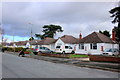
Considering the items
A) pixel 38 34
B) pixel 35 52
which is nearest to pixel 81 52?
pixel 35 52

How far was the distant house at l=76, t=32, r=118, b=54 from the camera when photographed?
32.4m

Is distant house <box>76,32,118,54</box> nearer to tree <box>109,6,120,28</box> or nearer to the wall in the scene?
the wall

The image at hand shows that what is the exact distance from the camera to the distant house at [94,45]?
32.4m

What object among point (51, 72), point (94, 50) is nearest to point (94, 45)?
point (94, 50)

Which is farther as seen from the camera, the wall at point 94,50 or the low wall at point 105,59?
the wall at point 94,50

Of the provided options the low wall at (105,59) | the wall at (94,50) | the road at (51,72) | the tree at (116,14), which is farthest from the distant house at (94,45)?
the road at (51,72)

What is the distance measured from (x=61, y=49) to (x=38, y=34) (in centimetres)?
5354

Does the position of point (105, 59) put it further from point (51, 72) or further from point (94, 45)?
point (94, 45)

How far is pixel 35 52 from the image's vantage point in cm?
3766

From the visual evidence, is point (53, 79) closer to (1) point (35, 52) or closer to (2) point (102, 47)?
(2) point (102, 47)

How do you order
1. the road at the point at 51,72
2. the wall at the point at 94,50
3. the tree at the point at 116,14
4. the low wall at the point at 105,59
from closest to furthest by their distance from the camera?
the road at the point at 51,72 < the low wall at the point at 105,59 < the tree at the point at 116,14 < the wall at the point at 94,50

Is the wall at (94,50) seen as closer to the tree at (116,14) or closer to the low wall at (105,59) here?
the tree at (116,14)

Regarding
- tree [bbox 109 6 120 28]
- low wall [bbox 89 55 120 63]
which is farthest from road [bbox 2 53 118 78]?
tree [bbox 109 6 120 28]

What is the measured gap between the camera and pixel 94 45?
33.6 m
